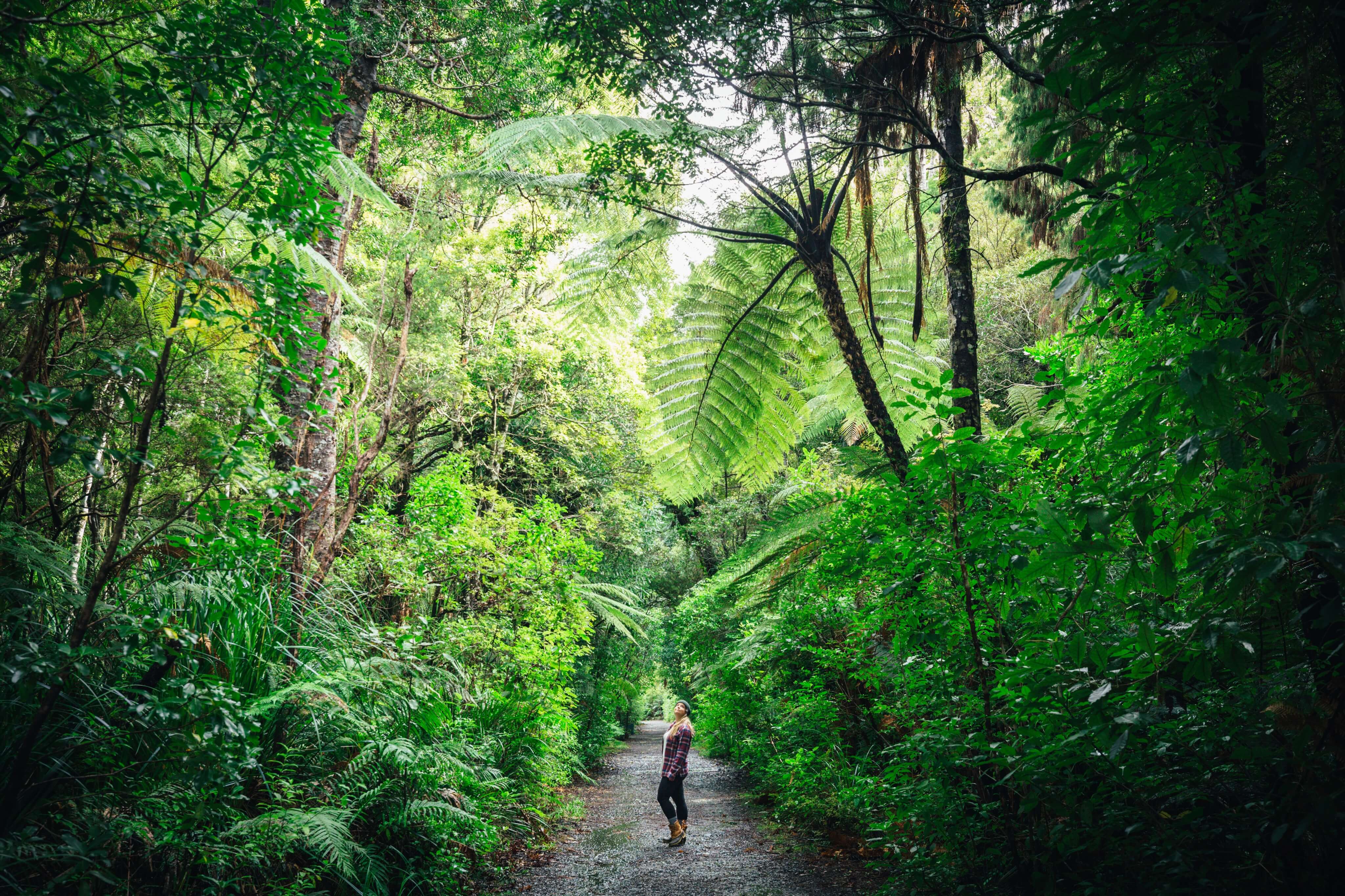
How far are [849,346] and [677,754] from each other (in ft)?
14.9

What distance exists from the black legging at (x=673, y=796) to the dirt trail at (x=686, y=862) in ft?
1.01

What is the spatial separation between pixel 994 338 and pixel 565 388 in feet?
28.8

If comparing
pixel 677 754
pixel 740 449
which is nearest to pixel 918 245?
pixel 740 449

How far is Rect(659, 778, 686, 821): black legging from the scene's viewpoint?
665cm

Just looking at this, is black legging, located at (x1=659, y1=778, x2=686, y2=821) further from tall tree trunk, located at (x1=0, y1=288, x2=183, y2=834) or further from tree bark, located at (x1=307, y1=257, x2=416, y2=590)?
tall tree trunk, located at (x1=0, y1=288, x2=183, y2=834)

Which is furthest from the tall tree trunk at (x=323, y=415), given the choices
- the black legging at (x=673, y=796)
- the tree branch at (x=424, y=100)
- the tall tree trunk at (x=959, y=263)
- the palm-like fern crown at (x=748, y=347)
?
the black legging at (x=673, y=796)

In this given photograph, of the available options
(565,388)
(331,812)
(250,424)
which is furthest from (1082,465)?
(565,388)

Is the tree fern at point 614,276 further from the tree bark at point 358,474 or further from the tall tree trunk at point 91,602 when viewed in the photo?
the tall tree trunk at point 91,602

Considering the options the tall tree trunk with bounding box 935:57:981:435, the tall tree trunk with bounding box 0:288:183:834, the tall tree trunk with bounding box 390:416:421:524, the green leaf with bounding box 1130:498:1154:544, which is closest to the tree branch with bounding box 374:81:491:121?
the tall tree trunk with bounding box 0:288:183:834

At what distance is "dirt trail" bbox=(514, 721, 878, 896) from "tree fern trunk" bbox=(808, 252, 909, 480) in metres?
3.05

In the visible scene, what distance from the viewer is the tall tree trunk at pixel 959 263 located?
4277 mm

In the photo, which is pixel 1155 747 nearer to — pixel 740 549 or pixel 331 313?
pixel 740 549

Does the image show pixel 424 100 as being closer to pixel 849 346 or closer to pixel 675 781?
pixel 849 346

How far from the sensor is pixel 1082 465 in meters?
2.21
